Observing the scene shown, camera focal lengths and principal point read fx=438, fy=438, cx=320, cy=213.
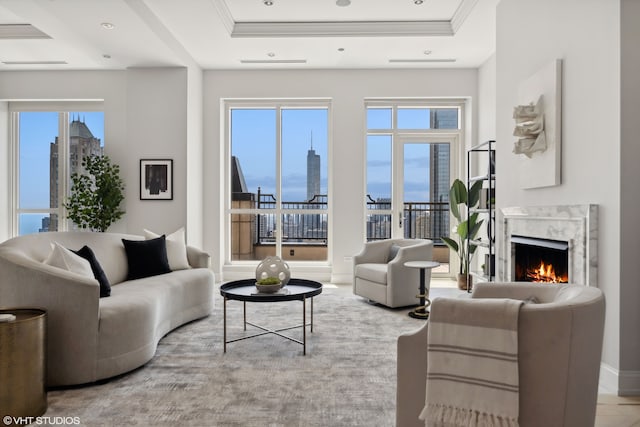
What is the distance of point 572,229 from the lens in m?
2.94

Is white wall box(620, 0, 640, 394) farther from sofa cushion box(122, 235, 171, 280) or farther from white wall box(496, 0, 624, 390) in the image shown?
sofa cushion box(122, 235, 171, 280)

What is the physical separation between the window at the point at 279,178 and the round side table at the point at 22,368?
4.40 meters

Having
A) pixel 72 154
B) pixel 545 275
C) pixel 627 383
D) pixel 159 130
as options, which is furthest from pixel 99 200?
pixel 627 383

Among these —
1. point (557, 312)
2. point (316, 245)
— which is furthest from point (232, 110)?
point (557, 312)

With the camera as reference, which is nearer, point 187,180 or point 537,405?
point 537,405

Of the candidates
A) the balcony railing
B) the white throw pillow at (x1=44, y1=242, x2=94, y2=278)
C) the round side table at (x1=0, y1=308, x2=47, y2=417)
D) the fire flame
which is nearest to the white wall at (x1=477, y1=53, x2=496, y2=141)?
the balcony railing

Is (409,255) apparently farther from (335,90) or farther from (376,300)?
(335,90)

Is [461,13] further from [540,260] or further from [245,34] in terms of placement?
[540,260]

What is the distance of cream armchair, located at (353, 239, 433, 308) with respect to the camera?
463cm

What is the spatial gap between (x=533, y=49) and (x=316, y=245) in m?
4.09

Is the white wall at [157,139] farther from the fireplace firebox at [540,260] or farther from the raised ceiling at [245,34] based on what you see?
the fireplace firebox at [540,260]

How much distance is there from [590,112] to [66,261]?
140 inches

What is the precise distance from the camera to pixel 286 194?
666 centimetres

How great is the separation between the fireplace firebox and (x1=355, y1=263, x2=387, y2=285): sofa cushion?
1.32 m
